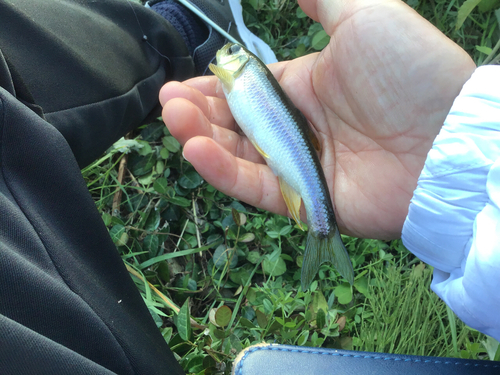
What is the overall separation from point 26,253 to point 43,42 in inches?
46.3

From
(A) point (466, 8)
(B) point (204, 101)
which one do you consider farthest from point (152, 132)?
(A) point (466, 8)

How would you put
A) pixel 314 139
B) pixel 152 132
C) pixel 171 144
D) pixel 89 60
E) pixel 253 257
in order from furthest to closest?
pixel 152 132
pixel 171 144
pixel 253 257
pixel 314 139
pixel 89 60

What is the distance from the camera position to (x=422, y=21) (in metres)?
1.84

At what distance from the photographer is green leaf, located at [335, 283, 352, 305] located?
2410 millimetres

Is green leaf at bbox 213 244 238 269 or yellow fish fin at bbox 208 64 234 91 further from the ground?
yellow fish fin at bbox 208 64 234 91

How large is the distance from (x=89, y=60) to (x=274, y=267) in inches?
67.6

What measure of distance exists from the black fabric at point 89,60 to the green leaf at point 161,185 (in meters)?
0.42

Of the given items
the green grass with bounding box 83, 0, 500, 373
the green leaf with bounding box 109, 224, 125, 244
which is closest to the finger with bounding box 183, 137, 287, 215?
the green grass with bounding box 83, 0, 500, 373

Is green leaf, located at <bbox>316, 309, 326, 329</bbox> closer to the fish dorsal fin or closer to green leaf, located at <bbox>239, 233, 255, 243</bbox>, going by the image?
green leaf, located at <bbox>239, 233, 255, 243</bbox>

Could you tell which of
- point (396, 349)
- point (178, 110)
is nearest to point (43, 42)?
point (178, 110)

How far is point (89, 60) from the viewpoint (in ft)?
6.86

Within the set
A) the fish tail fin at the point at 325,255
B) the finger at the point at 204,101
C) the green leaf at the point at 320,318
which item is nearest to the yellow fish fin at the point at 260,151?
the finger at the point at 204,101

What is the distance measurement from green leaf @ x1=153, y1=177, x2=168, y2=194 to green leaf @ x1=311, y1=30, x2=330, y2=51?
1.79 m

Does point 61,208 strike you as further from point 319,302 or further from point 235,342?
point 319,302
